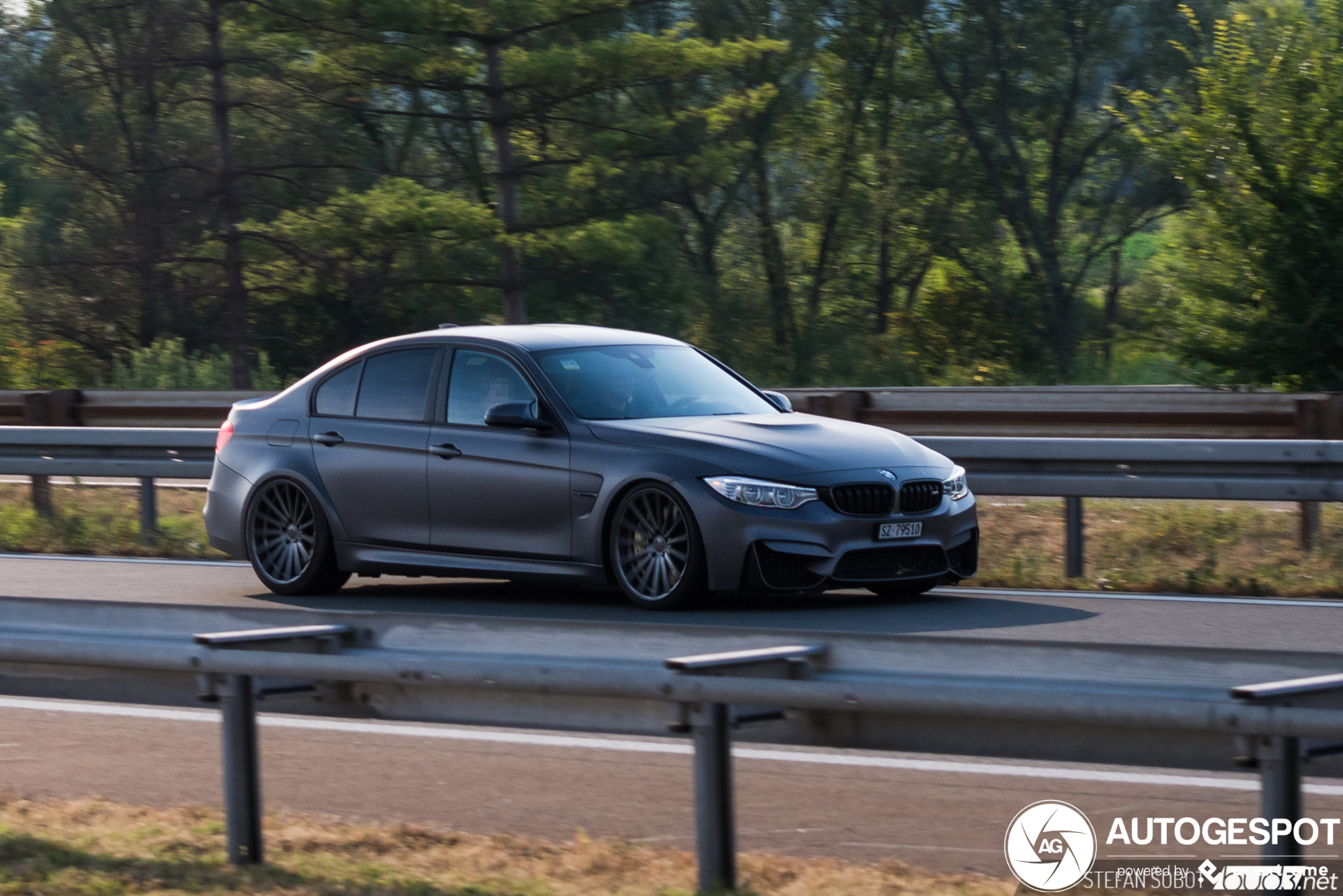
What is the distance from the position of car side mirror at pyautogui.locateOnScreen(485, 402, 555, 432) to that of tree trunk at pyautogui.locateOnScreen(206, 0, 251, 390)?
62.4 feet

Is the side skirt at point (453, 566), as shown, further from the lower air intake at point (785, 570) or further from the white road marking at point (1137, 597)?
the white road marking at point (1137, 597)

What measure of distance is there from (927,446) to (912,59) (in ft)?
96.7

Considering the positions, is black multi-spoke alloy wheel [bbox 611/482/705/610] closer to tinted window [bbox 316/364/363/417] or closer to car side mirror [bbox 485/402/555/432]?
car side mirror [bbox 485/402/555/432]

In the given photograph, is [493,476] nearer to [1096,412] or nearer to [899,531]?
[899,531]

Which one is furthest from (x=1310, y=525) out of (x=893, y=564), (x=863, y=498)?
(x=863, y=498)

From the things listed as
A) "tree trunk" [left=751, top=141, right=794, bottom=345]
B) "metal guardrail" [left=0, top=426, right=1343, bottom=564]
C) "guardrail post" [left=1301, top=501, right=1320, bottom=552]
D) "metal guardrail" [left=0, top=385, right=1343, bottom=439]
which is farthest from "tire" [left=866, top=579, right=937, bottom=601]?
"tree trunk" [left=751, top=141, right=794, bottom=345]

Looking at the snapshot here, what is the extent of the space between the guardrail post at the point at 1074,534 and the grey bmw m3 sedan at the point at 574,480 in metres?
1.77

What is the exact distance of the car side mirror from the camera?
9805 millimetres

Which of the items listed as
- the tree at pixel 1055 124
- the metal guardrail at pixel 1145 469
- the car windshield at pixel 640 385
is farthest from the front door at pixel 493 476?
the tree at pixel 1055 124

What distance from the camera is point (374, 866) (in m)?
5.17

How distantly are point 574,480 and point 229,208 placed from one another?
68.1 ft

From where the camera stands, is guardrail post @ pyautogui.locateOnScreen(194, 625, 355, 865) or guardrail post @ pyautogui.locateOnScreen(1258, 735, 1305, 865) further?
guardrail post @ pyautogui.locateOnScreen(194, 625, 355, 865)

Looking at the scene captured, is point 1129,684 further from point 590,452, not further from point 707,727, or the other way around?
point 590,452

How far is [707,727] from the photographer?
4.49 meters
